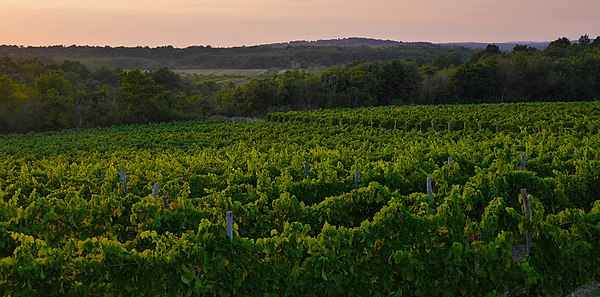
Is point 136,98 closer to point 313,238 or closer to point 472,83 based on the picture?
point 472,83

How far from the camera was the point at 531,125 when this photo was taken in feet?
81.7

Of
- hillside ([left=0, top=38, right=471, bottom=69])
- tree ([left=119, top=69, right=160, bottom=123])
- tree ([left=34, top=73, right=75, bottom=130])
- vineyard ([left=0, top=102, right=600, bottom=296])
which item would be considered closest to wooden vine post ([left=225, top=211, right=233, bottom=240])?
vineyard ([left=0, top=102, right=600, bottom=296])

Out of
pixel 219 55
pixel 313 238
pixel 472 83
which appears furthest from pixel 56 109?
pixel 219 55

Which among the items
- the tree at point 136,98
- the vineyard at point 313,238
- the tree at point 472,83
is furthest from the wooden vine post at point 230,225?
the tree at point 472,83

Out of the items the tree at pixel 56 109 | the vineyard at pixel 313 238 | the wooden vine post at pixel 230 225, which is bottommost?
the tree at pixel 56 109

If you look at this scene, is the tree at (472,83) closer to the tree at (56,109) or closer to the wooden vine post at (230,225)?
the tree at (56,109)

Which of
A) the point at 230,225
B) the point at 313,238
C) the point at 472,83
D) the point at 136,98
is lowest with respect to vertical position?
the point at 136,98

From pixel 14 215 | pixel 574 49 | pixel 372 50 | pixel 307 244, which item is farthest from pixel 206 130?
pixel 372 50

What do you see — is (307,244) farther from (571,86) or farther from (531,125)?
(571,86)

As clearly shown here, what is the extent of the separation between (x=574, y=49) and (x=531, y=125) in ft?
183

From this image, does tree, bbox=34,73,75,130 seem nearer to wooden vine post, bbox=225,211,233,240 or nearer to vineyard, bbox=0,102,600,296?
vineyard, bbox=0,102,600,296

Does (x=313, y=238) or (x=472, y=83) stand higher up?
(x=313, y=238)

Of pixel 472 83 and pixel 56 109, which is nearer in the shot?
pixel 56 109

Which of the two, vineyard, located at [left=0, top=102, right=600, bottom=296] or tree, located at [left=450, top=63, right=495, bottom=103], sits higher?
vineyard, located at [left=0, top=102, right=600, bottom=296]
